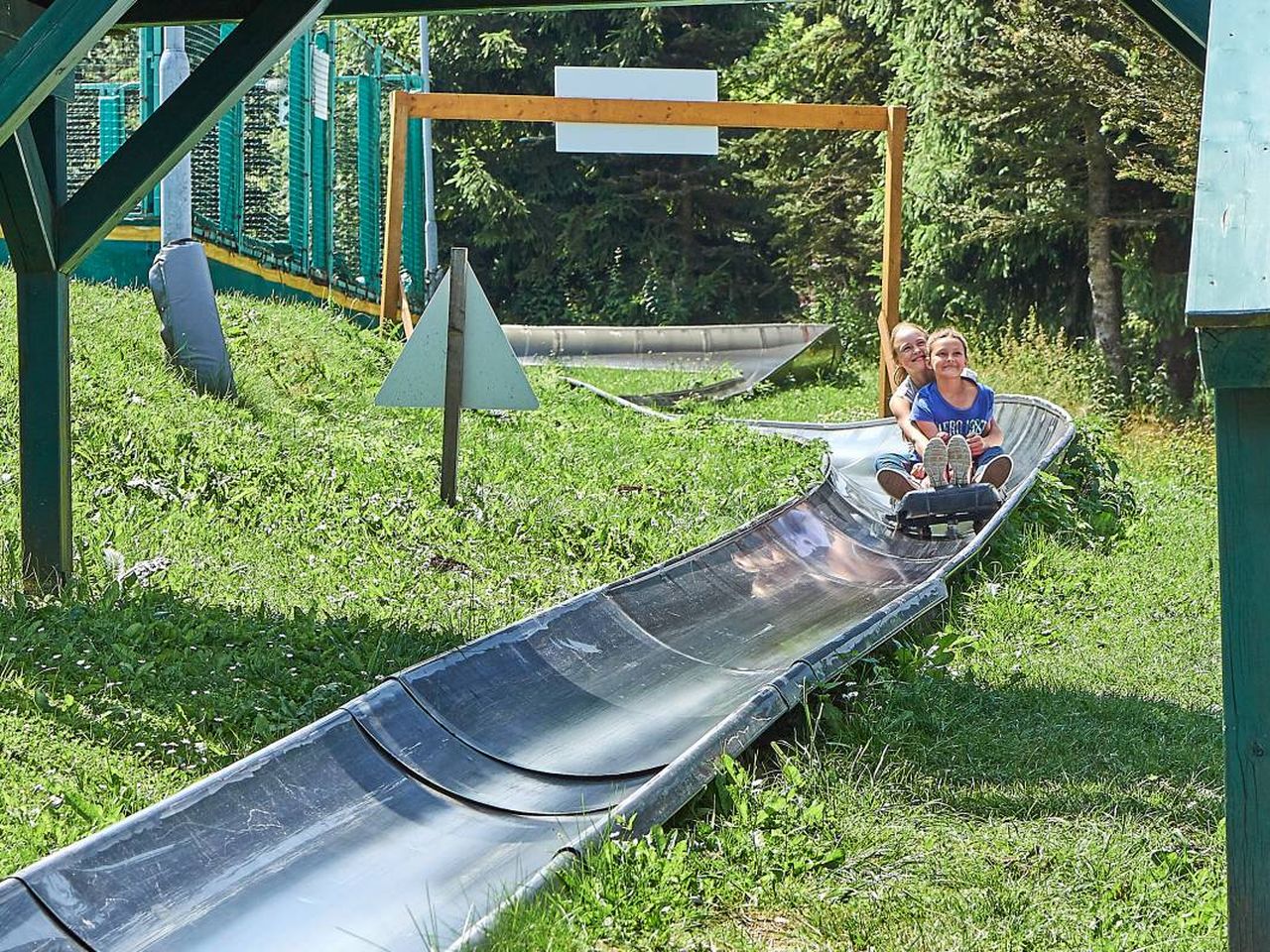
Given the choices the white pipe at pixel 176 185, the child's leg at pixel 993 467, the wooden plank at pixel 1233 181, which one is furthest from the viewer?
the white pipe at pixel 176 185

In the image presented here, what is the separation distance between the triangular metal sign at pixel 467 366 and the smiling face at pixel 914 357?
243 cm

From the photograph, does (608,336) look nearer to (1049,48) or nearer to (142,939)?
(1049,48)

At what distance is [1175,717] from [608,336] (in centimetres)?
1833

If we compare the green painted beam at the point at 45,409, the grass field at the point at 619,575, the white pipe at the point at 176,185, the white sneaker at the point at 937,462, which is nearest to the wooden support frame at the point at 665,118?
the white pipe at the point at 176,185

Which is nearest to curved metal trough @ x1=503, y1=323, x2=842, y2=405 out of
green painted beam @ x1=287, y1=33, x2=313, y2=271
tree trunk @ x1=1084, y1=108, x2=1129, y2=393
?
green painted beam @ x1=287, y1=33, x2=313, y2=271

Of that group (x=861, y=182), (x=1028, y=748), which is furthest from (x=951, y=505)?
(x=861, y=182)

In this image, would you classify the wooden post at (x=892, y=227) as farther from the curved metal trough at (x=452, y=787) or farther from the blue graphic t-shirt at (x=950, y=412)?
the curved metal trough at (x=452, y=787)

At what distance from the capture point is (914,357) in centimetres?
930

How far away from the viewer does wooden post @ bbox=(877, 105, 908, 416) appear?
15.0 m

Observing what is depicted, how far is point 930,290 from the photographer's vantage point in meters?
21.4

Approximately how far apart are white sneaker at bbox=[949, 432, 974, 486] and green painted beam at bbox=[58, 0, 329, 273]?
447 centimetres

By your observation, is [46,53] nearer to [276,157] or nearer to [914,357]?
[914,357]

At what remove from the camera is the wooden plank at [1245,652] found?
2.36m

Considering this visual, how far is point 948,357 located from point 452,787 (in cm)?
522
